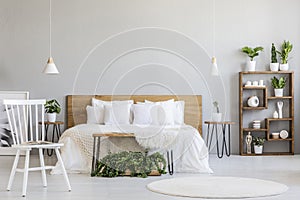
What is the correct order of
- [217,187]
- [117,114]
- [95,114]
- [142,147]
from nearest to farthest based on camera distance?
1. [217,187]
2. [142,147]
3. [117,114]
4. [95,114]

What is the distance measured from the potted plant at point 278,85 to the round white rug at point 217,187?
2775mm

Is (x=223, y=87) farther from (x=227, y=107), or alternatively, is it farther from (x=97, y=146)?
(x=97, y=146)

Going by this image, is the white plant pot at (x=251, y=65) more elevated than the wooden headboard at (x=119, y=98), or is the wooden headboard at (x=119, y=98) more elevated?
the white plant pot at (x=251, y=65)

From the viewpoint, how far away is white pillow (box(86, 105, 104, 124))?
8.03m

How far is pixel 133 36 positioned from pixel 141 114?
4.15ft

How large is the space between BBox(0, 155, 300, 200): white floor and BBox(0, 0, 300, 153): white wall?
52.8 inches

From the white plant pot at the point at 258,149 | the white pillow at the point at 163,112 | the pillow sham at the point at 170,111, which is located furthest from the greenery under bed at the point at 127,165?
the white plant pot at the point at 258,149

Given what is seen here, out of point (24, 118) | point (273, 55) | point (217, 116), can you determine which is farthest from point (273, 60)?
point (24, 118)

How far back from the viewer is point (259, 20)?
8438 mm

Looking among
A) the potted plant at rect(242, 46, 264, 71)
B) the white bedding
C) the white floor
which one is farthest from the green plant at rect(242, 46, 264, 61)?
the white bedding

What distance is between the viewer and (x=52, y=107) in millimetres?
8156

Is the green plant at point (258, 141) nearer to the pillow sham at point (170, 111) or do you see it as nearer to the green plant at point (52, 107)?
the pillow sham at point (170, 111)

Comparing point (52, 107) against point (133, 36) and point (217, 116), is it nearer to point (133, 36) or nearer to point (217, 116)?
point (133, 36)

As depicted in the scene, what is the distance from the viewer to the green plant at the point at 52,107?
26.8 ft
